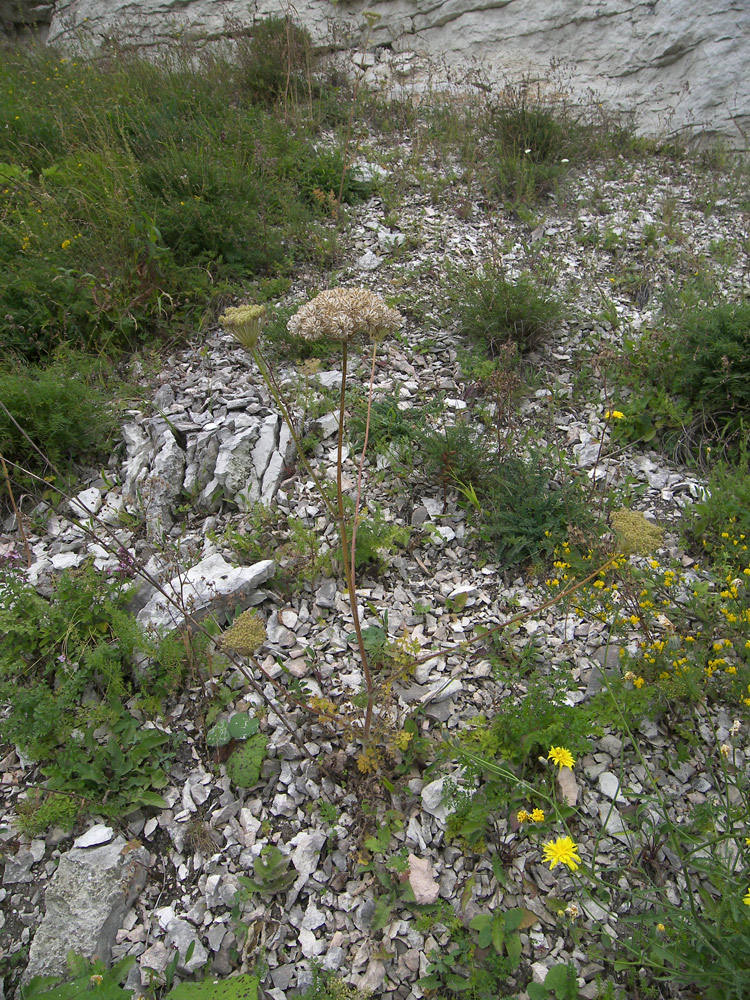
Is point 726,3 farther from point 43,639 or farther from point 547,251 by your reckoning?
point 43,639

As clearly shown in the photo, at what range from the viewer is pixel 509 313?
448cm

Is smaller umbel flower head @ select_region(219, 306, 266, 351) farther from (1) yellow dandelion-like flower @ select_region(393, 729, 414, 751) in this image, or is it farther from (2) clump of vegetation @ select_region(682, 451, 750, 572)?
(2) clump of vegetation @ select_region(682, 451, 750, 572)

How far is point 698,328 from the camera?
158 inches

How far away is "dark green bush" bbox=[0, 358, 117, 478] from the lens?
3.71m

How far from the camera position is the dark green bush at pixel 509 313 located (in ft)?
14.6

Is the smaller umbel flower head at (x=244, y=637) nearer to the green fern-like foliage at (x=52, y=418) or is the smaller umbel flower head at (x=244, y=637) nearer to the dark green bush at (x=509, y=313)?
the green fern-like foliage at (x=52, y=418)

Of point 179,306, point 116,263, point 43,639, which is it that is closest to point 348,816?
point 43,639

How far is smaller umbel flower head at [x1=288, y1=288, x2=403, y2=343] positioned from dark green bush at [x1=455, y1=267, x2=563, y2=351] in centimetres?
233

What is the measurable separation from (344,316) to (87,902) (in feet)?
8.33

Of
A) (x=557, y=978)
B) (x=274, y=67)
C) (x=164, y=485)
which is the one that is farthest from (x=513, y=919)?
(x=274, y=67)

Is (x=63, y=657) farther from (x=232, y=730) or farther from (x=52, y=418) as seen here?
(x=52, y=418)

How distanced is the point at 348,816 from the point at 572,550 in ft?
5.91

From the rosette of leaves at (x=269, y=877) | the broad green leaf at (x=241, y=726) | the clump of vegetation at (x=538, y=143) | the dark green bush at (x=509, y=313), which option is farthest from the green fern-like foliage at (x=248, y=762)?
the clump of vegetation at (x=538, y=143)

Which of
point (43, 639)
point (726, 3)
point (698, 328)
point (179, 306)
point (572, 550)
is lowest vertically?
point (572, 550)
